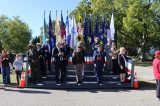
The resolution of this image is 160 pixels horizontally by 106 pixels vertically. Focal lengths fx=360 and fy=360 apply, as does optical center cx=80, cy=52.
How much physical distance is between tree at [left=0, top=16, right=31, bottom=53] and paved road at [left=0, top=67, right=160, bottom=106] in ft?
207

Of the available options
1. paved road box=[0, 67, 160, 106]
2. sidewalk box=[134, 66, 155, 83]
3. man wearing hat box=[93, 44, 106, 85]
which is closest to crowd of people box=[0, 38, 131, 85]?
man wearing hat box=[93, 44, 106, 85]

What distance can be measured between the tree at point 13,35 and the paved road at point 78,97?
6308cm

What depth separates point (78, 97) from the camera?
13.4 meters

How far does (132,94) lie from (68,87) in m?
3.17

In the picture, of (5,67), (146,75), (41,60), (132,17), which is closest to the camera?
(5,67)

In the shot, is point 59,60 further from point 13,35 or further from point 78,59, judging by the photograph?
point 13,35

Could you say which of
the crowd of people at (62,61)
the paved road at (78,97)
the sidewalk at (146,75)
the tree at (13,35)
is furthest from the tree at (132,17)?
the paved road at (78,97)

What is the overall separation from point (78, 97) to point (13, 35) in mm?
66250

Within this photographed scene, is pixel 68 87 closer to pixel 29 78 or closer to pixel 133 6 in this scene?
pixel 29 78

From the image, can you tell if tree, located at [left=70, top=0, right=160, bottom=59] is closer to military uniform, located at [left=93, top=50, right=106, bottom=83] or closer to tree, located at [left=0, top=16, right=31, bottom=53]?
tree, located at [left=0, top=16, right=31, bottom=53]

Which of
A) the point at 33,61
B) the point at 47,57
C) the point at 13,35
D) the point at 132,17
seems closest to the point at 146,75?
the point at 47,57

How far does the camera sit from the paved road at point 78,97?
12.0m

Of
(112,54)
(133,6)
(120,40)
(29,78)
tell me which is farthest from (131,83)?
(120,40)

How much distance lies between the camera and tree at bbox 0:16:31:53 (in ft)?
254
